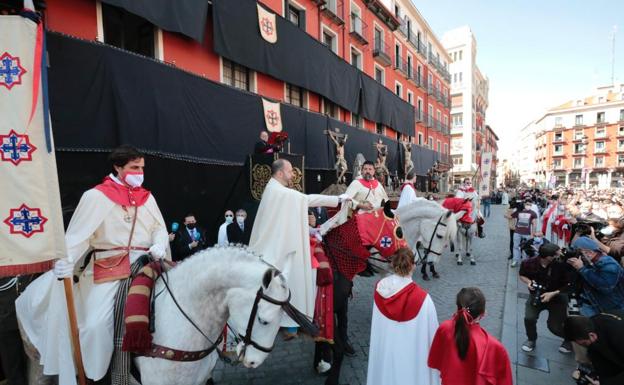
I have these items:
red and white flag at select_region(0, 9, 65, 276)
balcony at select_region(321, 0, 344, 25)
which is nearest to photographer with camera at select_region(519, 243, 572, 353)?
red and white flag at select_region(0, 9, 65, 276)

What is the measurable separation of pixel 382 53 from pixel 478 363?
21.5m

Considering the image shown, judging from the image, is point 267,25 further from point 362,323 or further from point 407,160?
point 407,160

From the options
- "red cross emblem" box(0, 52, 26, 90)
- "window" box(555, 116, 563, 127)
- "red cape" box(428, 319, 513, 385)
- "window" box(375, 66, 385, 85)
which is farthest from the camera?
"window" box(555, 116, 563, 127)

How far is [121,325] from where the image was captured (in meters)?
2.62

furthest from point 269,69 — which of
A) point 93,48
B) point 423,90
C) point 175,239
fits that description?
point 423,90

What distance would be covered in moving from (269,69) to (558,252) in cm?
1001

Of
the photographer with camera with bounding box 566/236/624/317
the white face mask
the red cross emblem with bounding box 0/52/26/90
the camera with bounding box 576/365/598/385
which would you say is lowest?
the camera with bounding box 576/365/598/385

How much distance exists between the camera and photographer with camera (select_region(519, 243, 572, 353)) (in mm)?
4594

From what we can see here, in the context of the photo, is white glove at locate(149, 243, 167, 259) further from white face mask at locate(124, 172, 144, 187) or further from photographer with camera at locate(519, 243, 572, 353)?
photographer with camera at locate(519, 243, 572, 353)

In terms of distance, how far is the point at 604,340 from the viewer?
9.56ft

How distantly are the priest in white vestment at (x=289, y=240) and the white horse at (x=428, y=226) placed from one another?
3412 mm

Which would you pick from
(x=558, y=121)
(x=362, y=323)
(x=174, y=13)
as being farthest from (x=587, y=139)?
(x=174, y=13)

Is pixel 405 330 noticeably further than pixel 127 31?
No

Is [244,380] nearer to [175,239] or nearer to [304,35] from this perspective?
[175,239]
